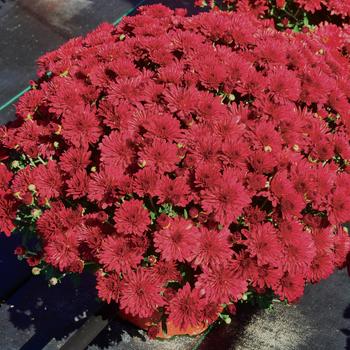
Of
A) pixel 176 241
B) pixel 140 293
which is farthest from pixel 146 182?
pixel 140 293

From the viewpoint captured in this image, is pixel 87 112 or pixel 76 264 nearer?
pixel 76 264

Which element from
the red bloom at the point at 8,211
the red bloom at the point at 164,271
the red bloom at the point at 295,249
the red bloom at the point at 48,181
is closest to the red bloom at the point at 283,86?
the red bloom at the point at 295,249

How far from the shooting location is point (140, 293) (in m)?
1.59

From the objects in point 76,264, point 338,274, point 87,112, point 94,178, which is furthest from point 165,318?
point 338,274

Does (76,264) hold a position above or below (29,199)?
below

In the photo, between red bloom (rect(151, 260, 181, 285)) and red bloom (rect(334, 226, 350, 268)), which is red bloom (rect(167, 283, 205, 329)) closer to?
red bloom (rect(151, 260, 181, 285))

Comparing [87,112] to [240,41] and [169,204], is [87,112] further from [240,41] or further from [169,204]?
[240,41]

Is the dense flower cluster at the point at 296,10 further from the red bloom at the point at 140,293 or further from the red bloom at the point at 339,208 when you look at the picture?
the red bloom at the point at 140,293

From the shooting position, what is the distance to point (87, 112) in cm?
185

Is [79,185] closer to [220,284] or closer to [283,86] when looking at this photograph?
[220,284]

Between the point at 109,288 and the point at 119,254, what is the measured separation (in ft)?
0.40

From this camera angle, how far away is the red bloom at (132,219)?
1586 millimetres

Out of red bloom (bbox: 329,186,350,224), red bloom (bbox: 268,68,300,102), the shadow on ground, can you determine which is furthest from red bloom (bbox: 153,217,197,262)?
the shadow on ground

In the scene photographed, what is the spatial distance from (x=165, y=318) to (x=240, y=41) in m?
1.17
